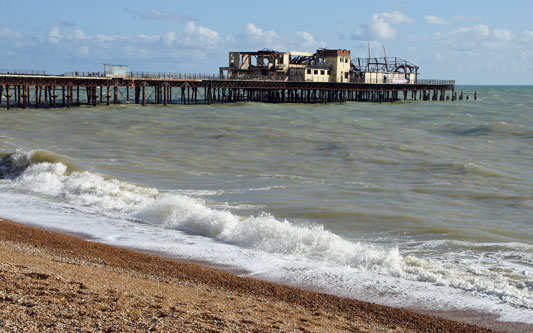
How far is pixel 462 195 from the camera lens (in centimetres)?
2017

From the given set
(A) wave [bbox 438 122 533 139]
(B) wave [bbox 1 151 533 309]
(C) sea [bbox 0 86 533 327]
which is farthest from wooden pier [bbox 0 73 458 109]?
(B) wave [bbox 1 151 533 309]

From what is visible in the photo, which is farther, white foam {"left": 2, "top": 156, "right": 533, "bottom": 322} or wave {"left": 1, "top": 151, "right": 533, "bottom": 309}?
wave {"left": 1, "top": 151, "right": 533, "bottom": 309}

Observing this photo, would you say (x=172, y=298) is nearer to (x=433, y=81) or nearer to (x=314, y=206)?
(x=314, y=206)

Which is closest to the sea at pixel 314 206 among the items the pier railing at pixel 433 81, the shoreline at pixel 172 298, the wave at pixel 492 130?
the shoreline at pixel 172 298

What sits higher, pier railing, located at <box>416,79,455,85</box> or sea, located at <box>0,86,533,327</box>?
pier railing, located at <box>416,79,455,85</box>

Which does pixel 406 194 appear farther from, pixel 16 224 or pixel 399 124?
pixel 399 124

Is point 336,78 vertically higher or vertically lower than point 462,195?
higher

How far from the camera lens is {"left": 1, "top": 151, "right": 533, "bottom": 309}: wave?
10789 millimetres

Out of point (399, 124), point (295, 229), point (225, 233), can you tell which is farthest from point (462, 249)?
point (399, 124)

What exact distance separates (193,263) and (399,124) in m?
43.5

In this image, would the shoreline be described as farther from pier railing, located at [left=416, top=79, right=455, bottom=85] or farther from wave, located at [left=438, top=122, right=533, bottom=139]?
pier railing, located at [left=416, top=79, right=455, bottom=85]

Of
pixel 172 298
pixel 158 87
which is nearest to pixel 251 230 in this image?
pixel 172 298

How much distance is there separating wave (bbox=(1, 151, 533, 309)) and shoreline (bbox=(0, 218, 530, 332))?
1.98 metres

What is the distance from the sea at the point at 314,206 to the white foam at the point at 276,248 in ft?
0.13
